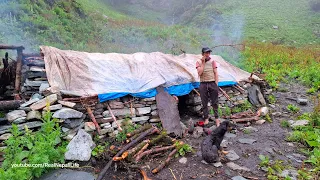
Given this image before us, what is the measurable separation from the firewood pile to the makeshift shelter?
1.13m

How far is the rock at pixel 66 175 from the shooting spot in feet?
12.5

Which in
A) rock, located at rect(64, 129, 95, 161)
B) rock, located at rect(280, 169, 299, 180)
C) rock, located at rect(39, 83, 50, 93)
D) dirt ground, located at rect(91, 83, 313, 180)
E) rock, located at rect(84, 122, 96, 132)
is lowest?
dirt ground, located at rect(91, 83, 313, 180)

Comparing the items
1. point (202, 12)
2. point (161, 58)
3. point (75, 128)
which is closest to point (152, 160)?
point (75, 128)

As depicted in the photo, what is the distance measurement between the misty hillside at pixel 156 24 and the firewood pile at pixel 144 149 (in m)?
5.45

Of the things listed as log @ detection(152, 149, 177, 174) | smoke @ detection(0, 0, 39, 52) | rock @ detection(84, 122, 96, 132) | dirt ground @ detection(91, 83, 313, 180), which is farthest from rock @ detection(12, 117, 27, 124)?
smoke @ detection(0, 0, 39, 52)

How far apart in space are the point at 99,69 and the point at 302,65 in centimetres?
1110

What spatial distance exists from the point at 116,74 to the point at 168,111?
1.67 metres

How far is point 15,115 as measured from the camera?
451cm

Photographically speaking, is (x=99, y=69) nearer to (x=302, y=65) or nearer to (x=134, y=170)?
(x=134, y=170)

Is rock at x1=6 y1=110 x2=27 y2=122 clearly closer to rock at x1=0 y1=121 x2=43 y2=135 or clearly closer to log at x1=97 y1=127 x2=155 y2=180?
rock at x1=0 y1=121 x2=43 y2=135

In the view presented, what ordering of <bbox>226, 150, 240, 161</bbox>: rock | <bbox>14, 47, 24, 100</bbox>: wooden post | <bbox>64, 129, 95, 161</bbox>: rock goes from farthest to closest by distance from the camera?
<bbox>14, 47, 24, 100</bbox>: wooden post
<bbox>226, 150, 240, 161</bbox>: rock
<bbox>64, 129, 95, 161</bbox>: rock

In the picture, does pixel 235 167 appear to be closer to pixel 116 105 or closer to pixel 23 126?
pixel 116 105

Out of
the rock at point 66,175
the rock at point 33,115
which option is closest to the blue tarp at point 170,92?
the rock at point 33,115

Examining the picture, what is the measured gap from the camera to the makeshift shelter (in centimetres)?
546
